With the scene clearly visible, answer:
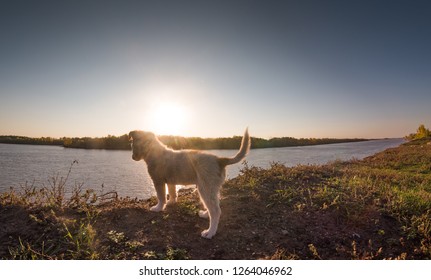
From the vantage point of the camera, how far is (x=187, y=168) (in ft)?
17.6

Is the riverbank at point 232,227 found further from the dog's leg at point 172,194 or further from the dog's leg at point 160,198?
the dog's leg at point 172,194

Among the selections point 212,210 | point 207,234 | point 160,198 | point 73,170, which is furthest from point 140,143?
point 73,170

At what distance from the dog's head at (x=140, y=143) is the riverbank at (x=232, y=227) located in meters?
1.18

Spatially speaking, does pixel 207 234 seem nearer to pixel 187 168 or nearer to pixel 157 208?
pixel 187 168

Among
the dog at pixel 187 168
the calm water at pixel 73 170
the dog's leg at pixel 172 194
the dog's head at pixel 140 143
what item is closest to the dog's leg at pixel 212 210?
the dog at pixel 187 168

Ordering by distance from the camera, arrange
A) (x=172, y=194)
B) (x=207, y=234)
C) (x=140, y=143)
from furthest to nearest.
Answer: (x=172, y=194), (x=140, y=143), (x=207, y=234)

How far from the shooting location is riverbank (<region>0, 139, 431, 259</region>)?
4.37 metres

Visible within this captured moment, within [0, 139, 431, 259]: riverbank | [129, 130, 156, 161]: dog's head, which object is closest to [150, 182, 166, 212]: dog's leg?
[0, 139, 431, 259]: riverbank

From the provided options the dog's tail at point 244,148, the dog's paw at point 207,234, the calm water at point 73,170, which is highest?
the dog's tail at point 244,148

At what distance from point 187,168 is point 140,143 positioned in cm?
143

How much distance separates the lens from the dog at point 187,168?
4.86m
